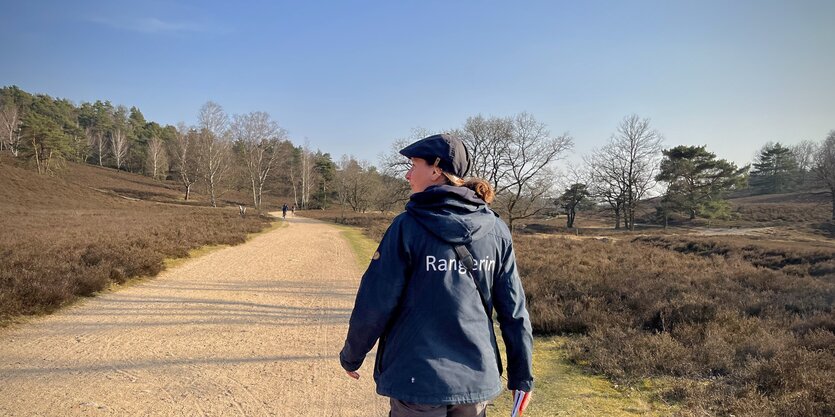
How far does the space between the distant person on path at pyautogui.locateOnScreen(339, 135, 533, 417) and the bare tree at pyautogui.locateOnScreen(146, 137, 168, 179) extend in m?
77.8

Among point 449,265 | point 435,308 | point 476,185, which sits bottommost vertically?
point 435,308

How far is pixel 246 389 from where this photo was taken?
4.05 metres

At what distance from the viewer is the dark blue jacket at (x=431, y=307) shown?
169 cm

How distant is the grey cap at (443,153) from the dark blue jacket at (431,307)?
0.48 ft

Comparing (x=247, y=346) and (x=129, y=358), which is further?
(x=247, y=346)

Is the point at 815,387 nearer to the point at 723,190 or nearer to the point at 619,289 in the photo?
the point at 619,289

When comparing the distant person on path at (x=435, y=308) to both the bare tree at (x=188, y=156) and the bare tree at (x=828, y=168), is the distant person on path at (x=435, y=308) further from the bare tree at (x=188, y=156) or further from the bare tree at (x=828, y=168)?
the bare tree at (x=188, y=156)

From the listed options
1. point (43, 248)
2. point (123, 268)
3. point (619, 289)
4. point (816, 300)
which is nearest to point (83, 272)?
point (123, 268)

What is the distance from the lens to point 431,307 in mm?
1707

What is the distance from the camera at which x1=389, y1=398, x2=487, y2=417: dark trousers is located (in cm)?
169

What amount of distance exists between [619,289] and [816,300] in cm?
322

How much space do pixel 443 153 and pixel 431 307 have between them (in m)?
0.70

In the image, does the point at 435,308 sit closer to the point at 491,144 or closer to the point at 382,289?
the point at 382,289

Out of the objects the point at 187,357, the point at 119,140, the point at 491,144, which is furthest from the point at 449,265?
the point at 119,140
